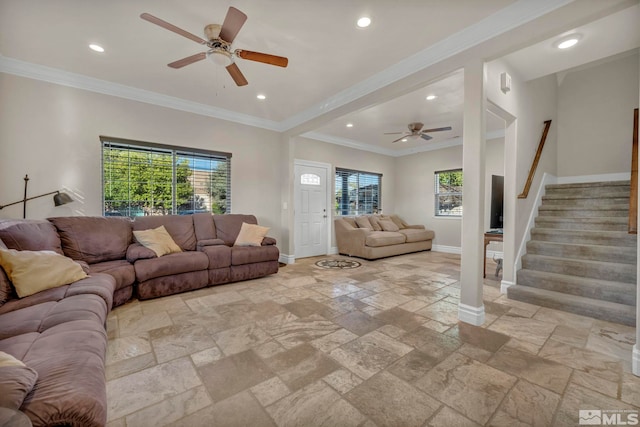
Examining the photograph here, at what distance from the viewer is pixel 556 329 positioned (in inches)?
95.2

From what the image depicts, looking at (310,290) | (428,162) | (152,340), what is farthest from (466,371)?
(428,162)

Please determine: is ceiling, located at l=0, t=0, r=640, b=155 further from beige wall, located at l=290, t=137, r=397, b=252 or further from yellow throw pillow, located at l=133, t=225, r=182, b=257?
yellow throw pillow, located at l=133, t=225, r=182, b=257

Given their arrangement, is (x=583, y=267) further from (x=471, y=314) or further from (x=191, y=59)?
(x=191, y=59)

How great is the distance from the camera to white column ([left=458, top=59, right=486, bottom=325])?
246cm

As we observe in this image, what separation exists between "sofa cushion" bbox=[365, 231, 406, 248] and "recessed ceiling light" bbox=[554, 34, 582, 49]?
3877 mm

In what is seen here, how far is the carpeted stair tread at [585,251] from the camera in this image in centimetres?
299

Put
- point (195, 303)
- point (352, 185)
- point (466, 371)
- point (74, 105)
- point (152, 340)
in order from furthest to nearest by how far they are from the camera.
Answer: point (352, 185)
point (74, 105)
point (195, 303)
point (152, 340)
point (466, 371)

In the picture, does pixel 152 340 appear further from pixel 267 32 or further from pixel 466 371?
pixel 267 32

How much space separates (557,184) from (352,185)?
4.04m

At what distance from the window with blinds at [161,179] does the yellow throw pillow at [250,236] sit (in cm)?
74

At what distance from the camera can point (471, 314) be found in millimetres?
2537

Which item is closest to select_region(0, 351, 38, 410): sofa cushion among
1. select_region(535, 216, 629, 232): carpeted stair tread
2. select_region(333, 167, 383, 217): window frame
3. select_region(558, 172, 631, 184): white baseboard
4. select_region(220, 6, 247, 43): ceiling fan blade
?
select_region(220, 6, 247, 43): ceiling fan blade

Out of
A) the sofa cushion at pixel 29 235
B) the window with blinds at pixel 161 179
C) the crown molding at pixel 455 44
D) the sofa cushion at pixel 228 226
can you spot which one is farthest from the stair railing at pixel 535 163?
the sofa cushion at pixel 29 235

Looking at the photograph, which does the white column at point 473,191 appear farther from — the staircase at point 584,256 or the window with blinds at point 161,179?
the window with blinds at point 161,179
